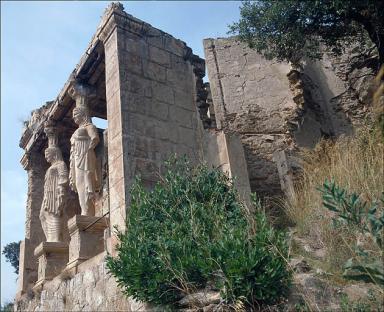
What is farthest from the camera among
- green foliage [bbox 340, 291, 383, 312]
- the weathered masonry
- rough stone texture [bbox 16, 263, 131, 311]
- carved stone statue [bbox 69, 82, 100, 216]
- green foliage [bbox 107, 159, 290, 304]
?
carved stone statue [bbox 69, 82, 100, 216]

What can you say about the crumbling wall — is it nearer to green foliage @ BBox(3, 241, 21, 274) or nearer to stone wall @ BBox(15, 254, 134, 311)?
stone wall @ BBox(15, 254, 134, 311)

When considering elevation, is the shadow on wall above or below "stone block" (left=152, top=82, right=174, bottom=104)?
above

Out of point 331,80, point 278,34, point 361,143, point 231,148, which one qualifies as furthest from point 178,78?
point 331,80

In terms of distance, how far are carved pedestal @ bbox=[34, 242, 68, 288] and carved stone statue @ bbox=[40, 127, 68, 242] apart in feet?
1.37

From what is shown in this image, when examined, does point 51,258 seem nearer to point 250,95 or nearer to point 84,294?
point 84,294

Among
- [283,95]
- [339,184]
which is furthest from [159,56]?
[283,95]

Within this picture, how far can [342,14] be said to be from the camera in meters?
7.36

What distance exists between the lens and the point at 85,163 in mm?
7059

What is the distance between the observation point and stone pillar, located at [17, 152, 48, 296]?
8.51 meters

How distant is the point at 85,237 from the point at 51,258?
1.49 metres

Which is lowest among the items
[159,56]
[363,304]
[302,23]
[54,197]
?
[363,304]

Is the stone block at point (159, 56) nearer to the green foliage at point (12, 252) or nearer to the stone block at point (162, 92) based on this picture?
the stone block at point (162, 92)

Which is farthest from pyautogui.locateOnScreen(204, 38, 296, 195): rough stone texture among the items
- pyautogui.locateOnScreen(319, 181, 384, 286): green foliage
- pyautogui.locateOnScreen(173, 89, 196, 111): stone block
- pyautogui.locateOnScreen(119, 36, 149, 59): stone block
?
pyautogui.locateOnScreen(319, 181, 384, 286): green foliage

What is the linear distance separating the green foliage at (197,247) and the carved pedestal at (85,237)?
170 cm
